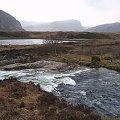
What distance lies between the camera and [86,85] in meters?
38.3

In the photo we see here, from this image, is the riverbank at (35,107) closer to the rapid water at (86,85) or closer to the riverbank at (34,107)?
the riverbank at (34,107)

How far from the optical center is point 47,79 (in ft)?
138

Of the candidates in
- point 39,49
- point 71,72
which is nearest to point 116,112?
point 71,72

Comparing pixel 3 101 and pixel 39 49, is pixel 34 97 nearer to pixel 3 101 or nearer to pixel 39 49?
pixel 3 101

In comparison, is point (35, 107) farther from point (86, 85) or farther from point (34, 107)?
point (86, 85)

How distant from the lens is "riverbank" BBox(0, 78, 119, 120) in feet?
75.0

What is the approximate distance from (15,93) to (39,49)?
52.5 m

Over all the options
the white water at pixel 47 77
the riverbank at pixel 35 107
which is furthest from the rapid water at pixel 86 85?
the riverbank at pixel 35 107

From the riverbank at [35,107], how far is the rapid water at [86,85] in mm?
2621

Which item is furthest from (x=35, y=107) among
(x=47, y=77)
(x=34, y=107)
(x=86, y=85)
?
(x=47, y=77)

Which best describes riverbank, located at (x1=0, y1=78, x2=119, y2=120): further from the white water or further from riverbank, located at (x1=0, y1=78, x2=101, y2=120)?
the white water

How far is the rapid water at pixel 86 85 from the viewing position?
29.1 meters

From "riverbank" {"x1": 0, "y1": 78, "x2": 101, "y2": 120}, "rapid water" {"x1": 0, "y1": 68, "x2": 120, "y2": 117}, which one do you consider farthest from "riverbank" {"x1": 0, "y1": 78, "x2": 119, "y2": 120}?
"rapid water" {"x1": 0, "y1": 68, "x2": 120, "y2": 117}

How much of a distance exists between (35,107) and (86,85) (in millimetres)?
13953
